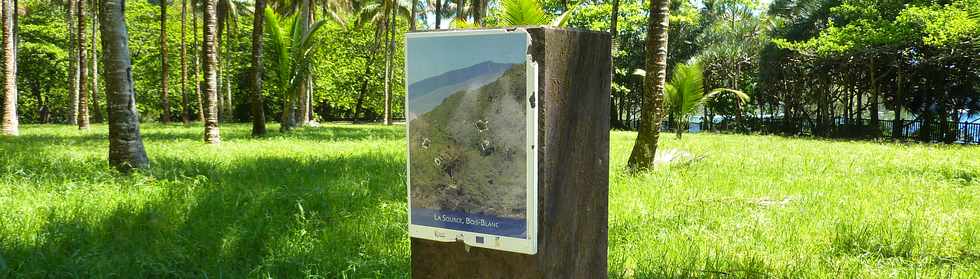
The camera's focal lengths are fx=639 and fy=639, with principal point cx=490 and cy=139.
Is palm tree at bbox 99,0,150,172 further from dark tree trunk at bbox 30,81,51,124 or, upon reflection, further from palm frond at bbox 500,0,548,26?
dark tree trunk at bbox 30,81,51,124

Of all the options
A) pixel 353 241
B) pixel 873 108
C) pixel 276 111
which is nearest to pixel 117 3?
pixel 353 241

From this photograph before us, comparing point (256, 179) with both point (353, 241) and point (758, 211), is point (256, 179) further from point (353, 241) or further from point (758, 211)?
point (758, 211)

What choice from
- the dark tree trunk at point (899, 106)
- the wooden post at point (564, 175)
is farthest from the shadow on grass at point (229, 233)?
the dark tree trunk at point (899, 106)

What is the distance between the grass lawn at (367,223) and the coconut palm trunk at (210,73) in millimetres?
4567

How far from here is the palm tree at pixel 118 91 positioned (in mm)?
7809

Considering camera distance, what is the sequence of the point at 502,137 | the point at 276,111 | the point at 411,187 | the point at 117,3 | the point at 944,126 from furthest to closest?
the point at 276,111, the point at 944,126, the point at 117,3, the point at 411,187, the point at 502,137

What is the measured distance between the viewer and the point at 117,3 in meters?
7.83

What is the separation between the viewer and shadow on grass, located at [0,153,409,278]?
3816 mm

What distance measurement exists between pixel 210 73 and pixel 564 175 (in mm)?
13348

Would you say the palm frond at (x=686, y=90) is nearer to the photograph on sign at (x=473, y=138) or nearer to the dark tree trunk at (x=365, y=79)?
the photograph on sign at (x=473, y=138)

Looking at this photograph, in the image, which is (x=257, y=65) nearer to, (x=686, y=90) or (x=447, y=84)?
(x=686, y=90)

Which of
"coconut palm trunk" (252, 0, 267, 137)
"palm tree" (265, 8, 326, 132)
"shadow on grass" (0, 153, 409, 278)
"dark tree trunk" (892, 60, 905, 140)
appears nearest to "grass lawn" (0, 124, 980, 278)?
"shadow on grass" (0, 153, 409, 278)

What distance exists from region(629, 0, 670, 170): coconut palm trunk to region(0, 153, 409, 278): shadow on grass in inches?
145

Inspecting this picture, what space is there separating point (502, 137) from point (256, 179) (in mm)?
5912
